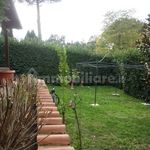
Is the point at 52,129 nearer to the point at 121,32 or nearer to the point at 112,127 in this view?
the point at 112,127

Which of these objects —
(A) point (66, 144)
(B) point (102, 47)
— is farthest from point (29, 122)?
(B) point (102, 47)

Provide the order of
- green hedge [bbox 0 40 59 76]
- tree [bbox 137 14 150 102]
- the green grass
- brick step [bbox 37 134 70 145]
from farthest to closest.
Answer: green hedge [bbox 0 40 59 76] → tree [bbox 137 14 150 102] → the green grass → brick step [bbox 37 134 70 145]

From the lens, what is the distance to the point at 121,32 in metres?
41.5

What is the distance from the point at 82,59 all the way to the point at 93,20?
32.5m

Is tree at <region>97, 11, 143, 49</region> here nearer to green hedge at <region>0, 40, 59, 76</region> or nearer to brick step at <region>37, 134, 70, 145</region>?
green hedge at <region>0, 40, 59, 76</region>

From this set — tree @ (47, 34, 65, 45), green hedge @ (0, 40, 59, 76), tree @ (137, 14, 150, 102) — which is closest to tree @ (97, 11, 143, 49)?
tree @ (47, 34, 65, 45)

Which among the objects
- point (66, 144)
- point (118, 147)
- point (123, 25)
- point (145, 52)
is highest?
point (123, 25)

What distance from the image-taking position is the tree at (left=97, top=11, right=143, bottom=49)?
40.5 metres

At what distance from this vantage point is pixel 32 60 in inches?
810

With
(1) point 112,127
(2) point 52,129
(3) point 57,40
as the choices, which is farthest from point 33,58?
(3) point 57,40

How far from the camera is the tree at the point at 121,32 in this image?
40.5 m

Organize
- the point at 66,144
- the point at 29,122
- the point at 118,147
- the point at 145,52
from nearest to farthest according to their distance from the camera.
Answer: the point at 29,122
the point at 66,144
the point at 118,147
the point at 145,52

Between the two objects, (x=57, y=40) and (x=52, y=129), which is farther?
(x=57, y=40)

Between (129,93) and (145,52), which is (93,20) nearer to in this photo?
(129,93)
